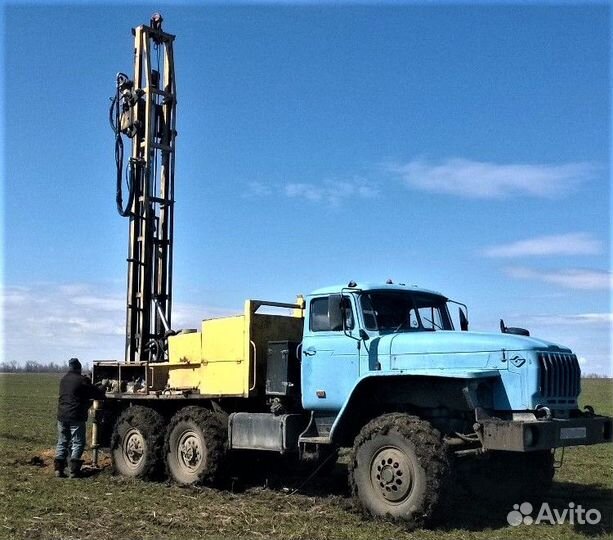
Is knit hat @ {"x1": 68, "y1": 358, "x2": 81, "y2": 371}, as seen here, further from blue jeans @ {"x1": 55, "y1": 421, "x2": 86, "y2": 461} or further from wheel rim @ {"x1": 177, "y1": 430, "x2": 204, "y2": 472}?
wheel rim @ {"x1": 177, "y1": 430, "x2": 204, "y2": 472}

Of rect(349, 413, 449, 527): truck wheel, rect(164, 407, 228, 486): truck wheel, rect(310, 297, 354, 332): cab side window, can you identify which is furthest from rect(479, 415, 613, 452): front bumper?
rect(164, 407, 228, 486): truck wheel

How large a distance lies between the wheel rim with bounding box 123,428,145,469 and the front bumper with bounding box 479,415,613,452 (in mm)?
6632

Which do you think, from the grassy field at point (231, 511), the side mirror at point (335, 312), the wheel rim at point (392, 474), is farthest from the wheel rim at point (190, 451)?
the wheel rim at point (392, 474)

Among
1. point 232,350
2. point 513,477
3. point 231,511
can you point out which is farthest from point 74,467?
point 513,477

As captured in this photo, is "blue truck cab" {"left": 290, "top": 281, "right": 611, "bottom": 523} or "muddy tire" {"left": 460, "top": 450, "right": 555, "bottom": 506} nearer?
"blue truck cab" {"left": 290, "top": 281, "right": 611, "bottom": 523}

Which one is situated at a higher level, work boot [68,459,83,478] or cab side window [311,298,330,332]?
cab side window [311,298,330,332]

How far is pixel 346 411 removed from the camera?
992cm

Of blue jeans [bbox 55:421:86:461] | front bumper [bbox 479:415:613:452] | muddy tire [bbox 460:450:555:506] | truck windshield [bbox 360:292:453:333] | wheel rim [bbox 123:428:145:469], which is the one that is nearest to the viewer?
front bumper [bbox 479:415:613:452]

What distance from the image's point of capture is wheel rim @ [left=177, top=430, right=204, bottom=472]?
471 inches

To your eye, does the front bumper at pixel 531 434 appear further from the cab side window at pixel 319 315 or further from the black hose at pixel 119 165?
the black hose at pixel 119 165

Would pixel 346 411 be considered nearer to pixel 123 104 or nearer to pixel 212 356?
pixel 212 356

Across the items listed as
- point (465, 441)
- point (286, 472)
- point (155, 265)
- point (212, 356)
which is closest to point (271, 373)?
point (212, 356)

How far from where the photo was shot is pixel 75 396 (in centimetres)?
1302

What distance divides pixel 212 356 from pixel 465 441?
15.4ft
